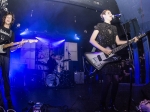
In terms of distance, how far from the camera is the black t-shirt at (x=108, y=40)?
101 inches

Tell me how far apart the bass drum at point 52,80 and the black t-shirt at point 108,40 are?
4778mm

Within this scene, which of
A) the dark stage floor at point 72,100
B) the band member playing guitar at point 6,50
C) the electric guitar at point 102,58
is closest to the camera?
the electric guitar at point 102,58

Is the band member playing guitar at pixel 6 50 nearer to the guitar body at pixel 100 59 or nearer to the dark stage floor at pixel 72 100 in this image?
the dark stage floor at pixel 72 100

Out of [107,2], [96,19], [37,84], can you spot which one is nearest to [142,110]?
[107,2]

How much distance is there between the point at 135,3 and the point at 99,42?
3824mm

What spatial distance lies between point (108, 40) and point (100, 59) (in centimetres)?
40

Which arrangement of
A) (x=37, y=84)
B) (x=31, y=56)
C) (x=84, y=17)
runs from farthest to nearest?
(x=31, y=56)
(x=84, y=17)
(x=37, y=84)

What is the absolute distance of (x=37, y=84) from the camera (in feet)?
25.0

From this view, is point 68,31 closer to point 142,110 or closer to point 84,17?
point 84,17

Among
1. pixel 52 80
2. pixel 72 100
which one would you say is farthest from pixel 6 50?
pixel 52 80

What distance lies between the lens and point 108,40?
8.71ft

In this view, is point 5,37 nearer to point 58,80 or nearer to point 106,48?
point 106,48

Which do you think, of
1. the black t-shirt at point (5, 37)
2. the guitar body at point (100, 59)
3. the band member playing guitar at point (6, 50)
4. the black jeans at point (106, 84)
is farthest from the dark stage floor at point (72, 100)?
the black t-shirt at point (5, 37)

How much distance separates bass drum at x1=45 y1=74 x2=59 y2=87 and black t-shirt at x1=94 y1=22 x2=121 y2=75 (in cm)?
478
